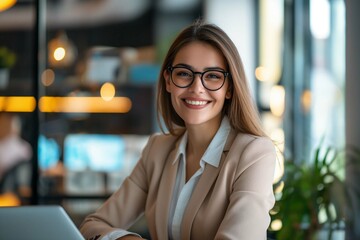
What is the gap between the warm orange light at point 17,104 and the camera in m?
5.89

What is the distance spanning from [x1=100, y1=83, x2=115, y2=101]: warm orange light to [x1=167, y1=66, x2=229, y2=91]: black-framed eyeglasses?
380 cm

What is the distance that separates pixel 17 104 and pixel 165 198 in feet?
12.7

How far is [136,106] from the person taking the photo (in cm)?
599

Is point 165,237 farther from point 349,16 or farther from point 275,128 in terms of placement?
point 275,128

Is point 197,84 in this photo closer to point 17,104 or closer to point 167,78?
point 167,78

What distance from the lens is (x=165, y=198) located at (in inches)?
90.0

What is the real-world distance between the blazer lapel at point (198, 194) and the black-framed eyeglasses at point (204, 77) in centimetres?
23

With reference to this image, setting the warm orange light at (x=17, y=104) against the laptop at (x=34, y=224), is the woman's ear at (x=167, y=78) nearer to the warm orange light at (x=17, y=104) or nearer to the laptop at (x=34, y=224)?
the laptop at (x=34, y=224)

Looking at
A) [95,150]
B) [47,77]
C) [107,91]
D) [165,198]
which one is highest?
[47,77]

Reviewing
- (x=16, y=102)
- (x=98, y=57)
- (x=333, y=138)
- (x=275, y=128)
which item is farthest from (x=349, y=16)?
(x=16, y=102)

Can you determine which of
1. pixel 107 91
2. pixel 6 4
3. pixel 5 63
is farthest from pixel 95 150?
pixel 6 4

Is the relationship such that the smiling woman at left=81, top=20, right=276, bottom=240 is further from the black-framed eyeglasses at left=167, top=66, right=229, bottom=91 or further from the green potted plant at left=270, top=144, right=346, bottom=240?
the green potted plant at left=270, top=144, right=346, bottom=240

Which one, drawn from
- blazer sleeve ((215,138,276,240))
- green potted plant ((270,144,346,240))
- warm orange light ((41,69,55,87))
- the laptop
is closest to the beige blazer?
blazer sleeve ((215,138,276,240))

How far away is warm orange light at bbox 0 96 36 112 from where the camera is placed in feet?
19.3
